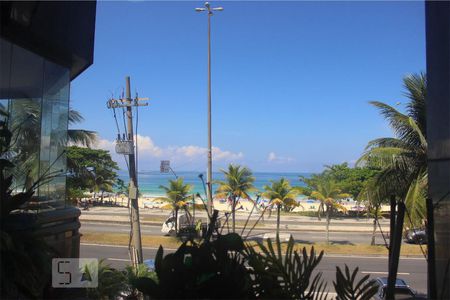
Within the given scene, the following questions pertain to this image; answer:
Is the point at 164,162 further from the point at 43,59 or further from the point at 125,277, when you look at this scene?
the point at 43,59

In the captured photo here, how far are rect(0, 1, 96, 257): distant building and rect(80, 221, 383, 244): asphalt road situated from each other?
69.0 feet

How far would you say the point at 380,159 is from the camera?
13609 mm

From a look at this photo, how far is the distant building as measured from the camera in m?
4.78

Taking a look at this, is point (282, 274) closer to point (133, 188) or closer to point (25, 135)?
point (25, 135)

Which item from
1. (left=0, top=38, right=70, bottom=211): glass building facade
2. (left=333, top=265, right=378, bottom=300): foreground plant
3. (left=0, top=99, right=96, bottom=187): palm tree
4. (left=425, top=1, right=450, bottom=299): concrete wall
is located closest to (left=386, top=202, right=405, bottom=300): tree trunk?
(left=333, top=265, right=378, bottom=300): foreground plant

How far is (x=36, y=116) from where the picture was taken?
19.1ft

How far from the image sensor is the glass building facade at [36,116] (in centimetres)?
504

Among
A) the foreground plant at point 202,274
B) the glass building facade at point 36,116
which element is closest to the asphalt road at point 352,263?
the glass building facade at point 36,116

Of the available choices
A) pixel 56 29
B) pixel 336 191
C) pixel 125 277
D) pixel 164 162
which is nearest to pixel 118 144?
pixel 164 162

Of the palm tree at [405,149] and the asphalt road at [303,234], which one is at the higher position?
the palm tree at [405,149]

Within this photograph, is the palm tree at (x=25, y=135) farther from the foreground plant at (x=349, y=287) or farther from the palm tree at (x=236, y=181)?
the palm tree at (x=236, y=181)

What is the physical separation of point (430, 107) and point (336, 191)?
78.9ft

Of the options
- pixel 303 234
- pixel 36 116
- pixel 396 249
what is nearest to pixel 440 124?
pixel 396 249

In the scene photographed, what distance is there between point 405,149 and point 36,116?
38.2 feet
